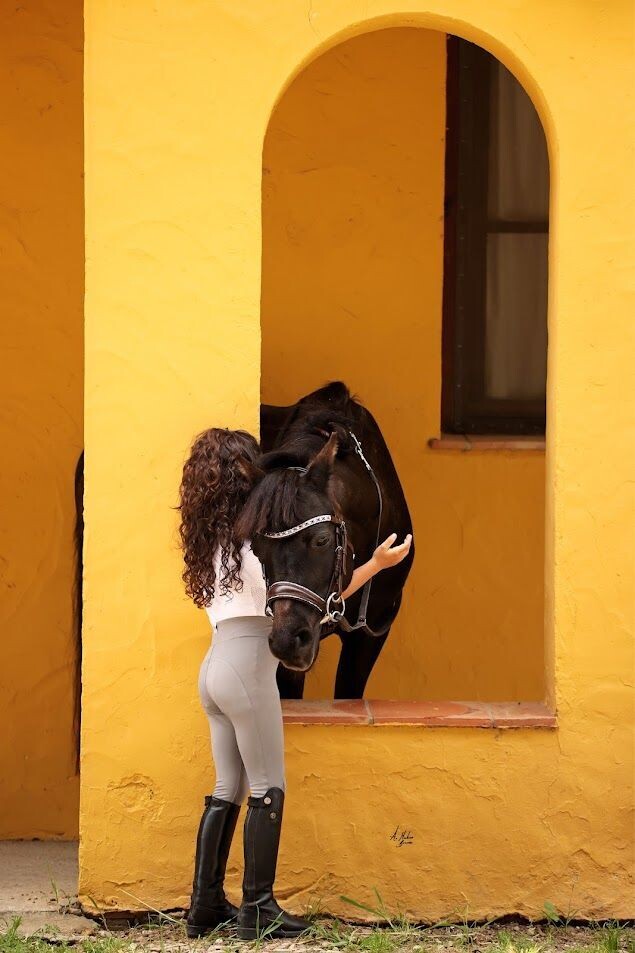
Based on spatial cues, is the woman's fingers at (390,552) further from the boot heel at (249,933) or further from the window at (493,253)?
the window at (493,253)

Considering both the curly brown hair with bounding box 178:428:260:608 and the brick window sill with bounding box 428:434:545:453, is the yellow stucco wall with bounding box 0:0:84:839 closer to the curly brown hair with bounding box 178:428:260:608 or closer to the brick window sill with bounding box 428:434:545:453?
the brick window sill with bounding box 428:434:545:453

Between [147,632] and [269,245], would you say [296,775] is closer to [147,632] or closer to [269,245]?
[147,632]

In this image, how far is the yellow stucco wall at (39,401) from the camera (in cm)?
603

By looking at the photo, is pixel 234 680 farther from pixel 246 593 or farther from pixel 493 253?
pixel 493 253

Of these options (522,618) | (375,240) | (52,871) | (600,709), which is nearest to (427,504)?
(522,618)

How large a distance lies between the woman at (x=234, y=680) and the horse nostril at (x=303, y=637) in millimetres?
225

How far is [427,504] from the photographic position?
6359 mm

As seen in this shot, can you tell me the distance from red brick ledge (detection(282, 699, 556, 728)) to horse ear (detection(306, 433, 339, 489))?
878mm

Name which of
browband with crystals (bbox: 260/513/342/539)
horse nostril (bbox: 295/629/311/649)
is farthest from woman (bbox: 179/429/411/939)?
horse nostril (bbox: 295/629/311/649)

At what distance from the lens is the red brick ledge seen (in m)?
4.43

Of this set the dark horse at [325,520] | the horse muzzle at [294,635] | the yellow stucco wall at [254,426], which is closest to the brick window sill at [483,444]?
the dark horse at [325,520]

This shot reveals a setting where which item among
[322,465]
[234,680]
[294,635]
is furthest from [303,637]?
[322,465]

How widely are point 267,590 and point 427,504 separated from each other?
8.46 feet

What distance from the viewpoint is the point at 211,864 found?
4.09 metres
